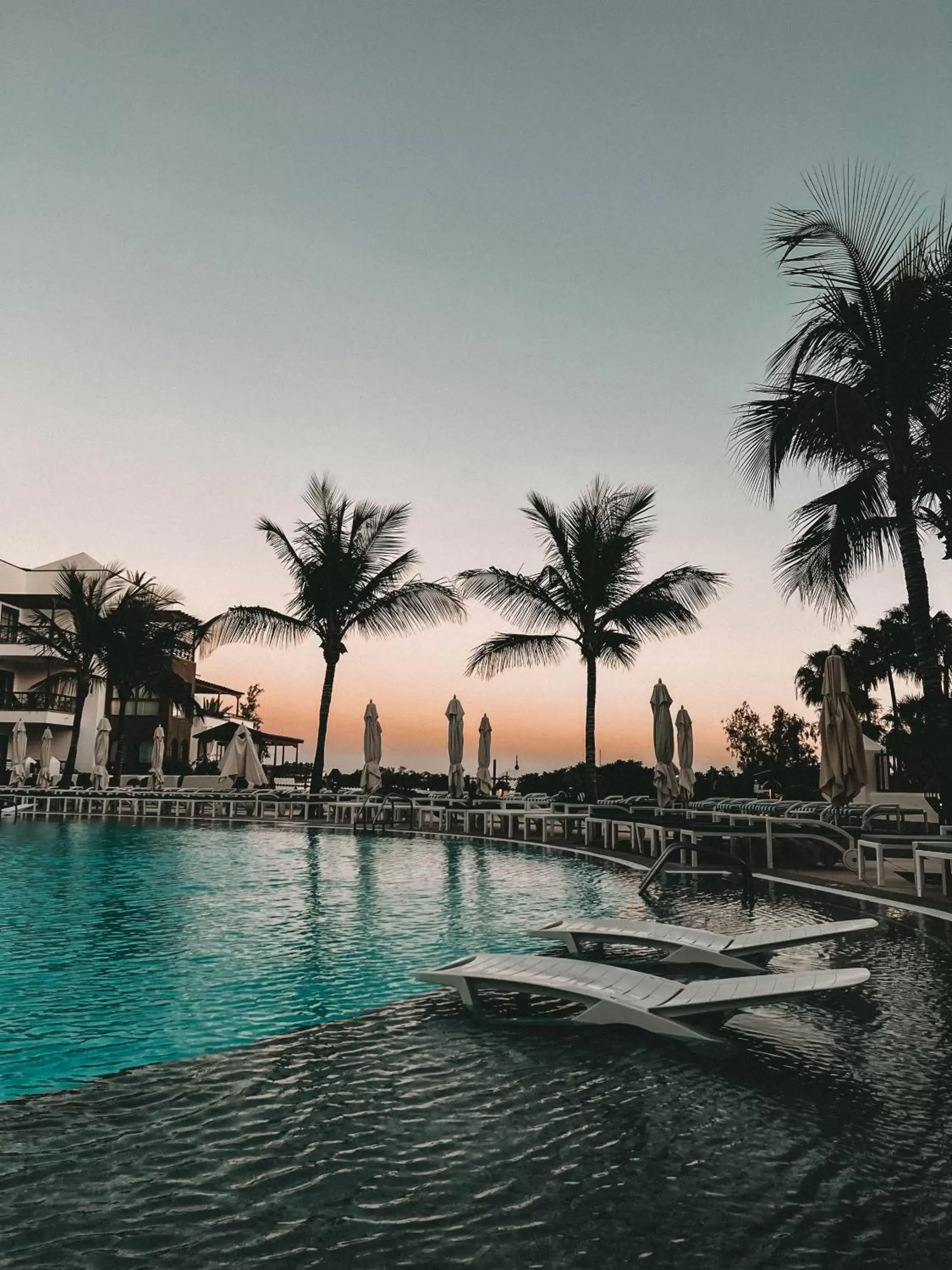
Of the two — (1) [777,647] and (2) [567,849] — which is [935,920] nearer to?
(2) [567,849]

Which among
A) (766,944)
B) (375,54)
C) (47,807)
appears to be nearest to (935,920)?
(766,944)

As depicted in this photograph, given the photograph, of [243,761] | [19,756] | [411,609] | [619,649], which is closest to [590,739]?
[619,649]

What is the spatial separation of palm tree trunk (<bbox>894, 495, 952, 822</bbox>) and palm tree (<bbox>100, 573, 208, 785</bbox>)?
70.7 feet

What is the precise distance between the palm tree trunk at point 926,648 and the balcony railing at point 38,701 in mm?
32317

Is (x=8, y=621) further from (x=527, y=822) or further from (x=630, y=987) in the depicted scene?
(x=630, y=987)

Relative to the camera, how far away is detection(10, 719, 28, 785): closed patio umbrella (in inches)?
1048

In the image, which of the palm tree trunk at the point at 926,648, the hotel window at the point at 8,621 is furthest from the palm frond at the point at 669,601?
the hotel window at the point at 8,621

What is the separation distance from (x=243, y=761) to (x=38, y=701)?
17.9 meters

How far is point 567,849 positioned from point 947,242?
31.4 ft

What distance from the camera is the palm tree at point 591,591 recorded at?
64.9 feet

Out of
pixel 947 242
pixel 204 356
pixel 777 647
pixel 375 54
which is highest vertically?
pixel 375 54

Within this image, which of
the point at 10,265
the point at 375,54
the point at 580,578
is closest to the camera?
the point at 375,54

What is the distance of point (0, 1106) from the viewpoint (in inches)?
134

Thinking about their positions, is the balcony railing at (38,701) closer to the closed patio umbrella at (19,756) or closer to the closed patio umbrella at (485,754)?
the closed patio umbrella at (19,756)
